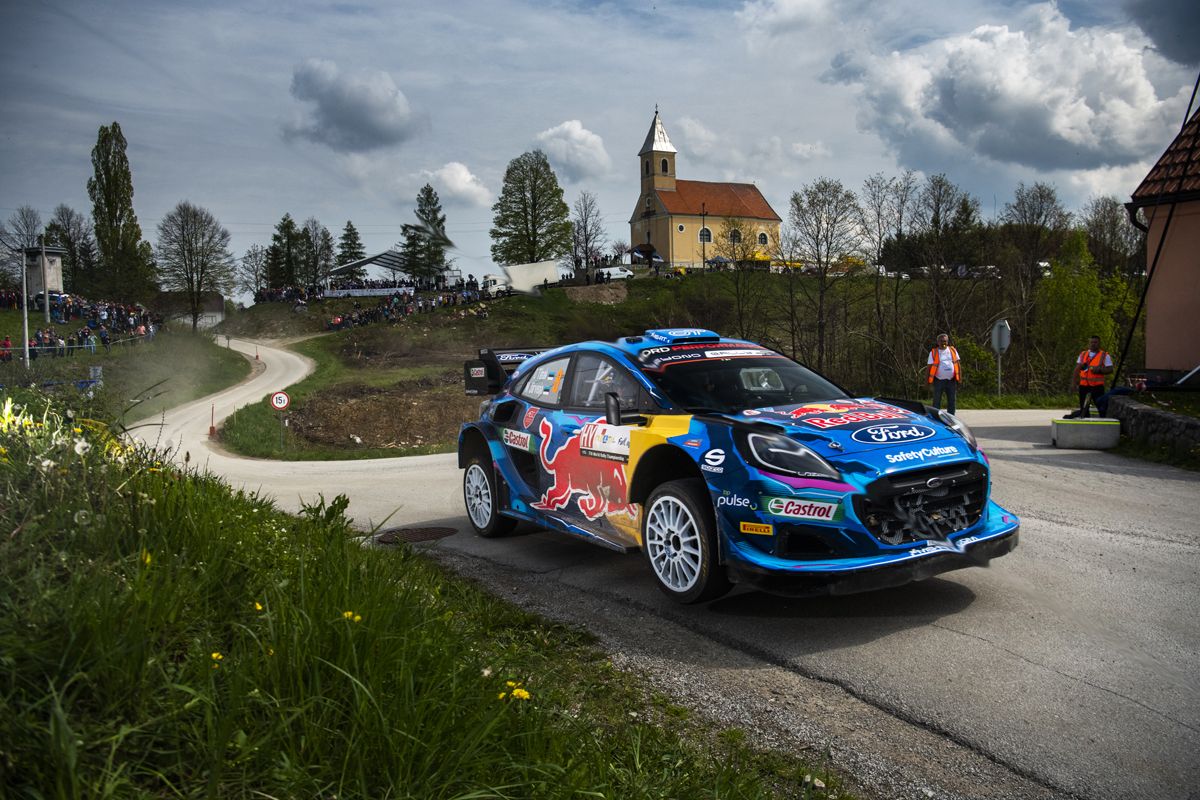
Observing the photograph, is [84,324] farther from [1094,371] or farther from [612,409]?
[612,409]

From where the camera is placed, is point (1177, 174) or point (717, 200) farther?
point (717, 200)

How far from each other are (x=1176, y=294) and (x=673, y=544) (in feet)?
57.4

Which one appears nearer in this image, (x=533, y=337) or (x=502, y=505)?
(x=502, y=505)

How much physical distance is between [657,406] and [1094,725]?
3.27m

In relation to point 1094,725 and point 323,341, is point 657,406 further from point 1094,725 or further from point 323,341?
point 323,341

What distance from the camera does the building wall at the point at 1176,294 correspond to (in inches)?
719

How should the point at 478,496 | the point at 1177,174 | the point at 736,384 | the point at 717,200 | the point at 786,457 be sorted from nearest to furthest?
the point at 786,457 < the point at 736,384 < the point at 478,496 < the point at 1177,174 < the point at 717,200

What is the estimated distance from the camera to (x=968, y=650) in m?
4.93

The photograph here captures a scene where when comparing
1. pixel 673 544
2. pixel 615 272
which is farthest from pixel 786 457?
pixel 615 272

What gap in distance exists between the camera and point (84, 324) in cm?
4394

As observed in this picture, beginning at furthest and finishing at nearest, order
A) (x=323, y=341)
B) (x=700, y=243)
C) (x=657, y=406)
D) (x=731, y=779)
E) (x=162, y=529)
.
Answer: (x=700, y=243) → (x=323, y=341) → (x=657, y=406) → (x=162, y=529) → (x=731, y=779)

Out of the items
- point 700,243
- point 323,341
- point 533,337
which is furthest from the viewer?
point 700,243

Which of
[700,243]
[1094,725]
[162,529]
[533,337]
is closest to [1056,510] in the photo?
[1094,725]

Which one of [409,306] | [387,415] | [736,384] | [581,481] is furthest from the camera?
[409,306]
